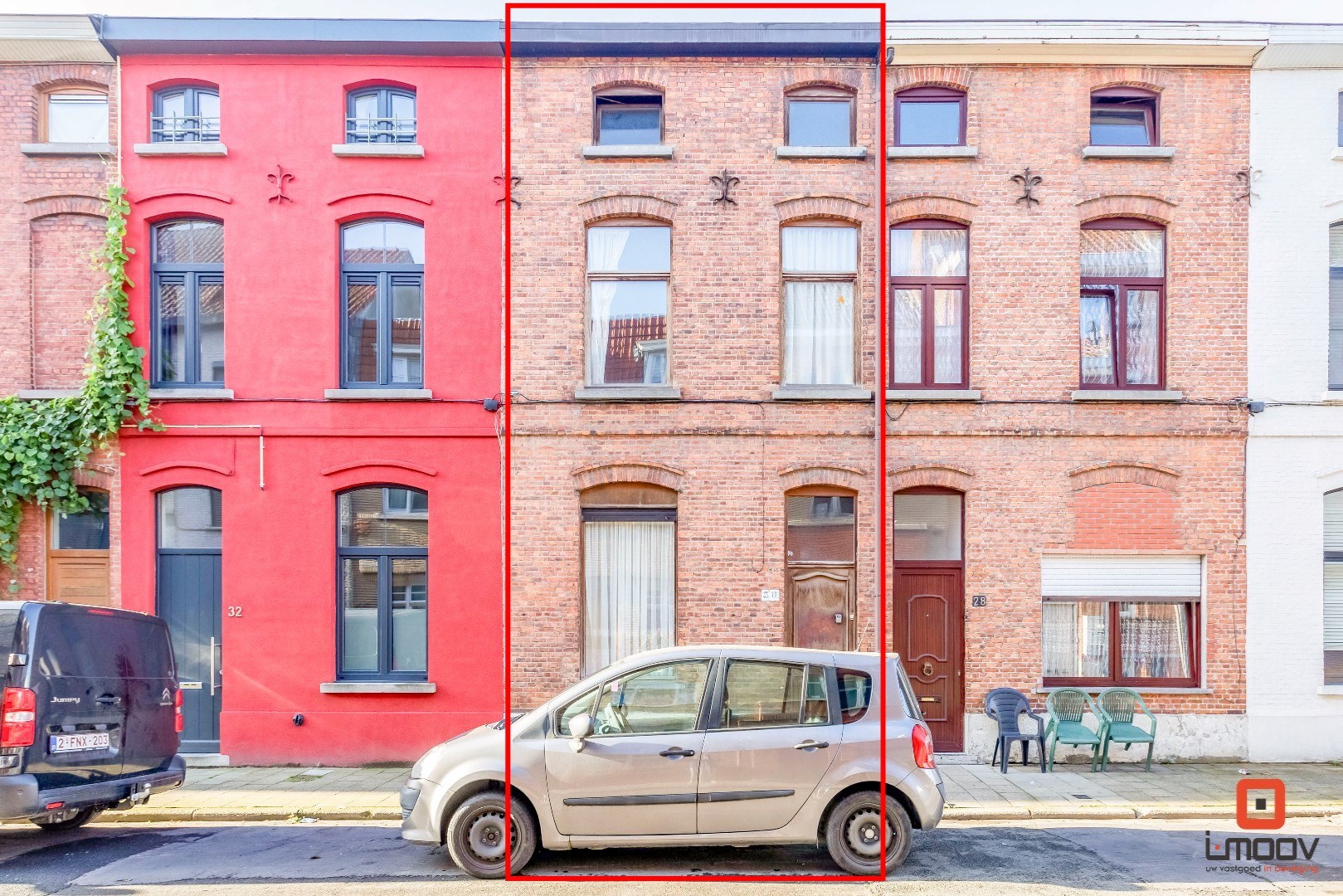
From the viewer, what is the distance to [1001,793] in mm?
9195

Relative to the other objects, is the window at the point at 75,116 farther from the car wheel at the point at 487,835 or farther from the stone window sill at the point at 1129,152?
the stone window sill at the point at 1129,152

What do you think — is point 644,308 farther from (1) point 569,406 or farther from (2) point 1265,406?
(2) point 1265,406

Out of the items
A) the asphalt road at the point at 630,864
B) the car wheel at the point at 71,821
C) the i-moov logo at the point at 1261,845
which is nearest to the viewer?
the asphalt road at the point at 630,864

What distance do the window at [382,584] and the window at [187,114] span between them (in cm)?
507

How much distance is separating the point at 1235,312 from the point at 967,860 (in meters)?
8.02

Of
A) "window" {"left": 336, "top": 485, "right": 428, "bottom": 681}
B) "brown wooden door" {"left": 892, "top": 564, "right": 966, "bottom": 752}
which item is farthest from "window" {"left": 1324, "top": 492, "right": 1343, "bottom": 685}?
"window" {"left": 336, "top": 485, "right": 428, "bottom": 681}

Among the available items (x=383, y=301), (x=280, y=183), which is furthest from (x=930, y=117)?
(x=280, y=183)

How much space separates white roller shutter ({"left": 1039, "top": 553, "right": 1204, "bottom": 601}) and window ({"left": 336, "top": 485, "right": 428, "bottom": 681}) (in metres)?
8.01

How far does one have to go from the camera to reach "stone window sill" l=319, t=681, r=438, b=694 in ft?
35.3

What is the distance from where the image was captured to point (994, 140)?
36.4 ft

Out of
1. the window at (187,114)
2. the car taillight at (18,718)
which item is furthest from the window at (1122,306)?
the car taillight at (18,718)

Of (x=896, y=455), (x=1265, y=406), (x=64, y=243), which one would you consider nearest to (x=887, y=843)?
(x=896, y=455)

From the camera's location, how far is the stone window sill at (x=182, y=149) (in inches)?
432

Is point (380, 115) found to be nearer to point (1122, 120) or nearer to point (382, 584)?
point (382, 584)
